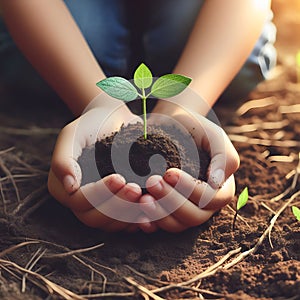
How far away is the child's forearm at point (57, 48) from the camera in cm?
151

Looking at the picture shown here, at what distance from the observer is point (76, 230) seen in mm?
1299

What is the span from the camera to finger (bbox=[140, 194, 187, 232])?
1.20m

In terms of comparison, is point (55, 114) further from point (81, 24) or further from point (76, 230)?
point (76, 230)

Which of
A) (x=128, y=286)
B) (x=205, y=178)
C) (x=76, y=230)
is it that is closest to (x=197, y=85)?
(x=205, y=178)

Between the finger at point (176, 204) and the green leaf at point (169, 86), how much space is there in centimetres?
17

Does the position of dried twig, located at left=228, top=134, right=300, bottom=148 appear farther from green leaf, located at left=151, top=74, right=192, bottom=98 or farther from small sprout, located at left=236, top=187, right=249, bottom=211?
green leaf, located at left=151, top=74, right=192, bottom=98

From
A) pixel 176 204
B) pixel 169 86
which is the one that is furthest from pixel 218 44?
pixel 176 204

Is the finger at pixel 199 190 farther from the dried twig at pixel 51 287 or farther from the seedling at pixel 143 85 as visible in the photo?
the dried twig at pixel 51 287

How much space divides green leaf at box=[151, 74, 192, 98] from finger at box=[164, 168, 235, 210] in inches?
6.0

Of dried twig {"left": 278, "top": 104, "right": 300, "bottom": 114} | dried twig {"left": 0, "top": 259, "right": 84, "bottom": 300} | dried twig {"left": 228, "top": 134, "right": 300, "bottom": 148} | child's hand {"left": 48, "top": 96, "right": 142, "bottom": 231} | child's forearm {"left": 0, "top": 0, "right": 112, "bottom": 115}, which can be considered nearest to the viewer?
dried twig {"left": 0, "top": 259, "right": 84, "bottom": 300}

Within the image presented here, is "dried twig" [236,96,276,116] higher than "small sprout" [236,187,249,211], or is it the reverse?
"small sprout" [236,187,249,211]

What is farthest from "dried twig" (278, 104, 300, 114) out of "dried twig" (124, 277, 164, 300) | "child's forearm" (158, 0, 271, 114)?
"dried twig" (124, 277, 164, 300)

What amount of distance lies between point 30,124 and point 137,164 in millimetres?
674

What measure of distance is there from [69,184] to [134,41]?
0.93 meters
